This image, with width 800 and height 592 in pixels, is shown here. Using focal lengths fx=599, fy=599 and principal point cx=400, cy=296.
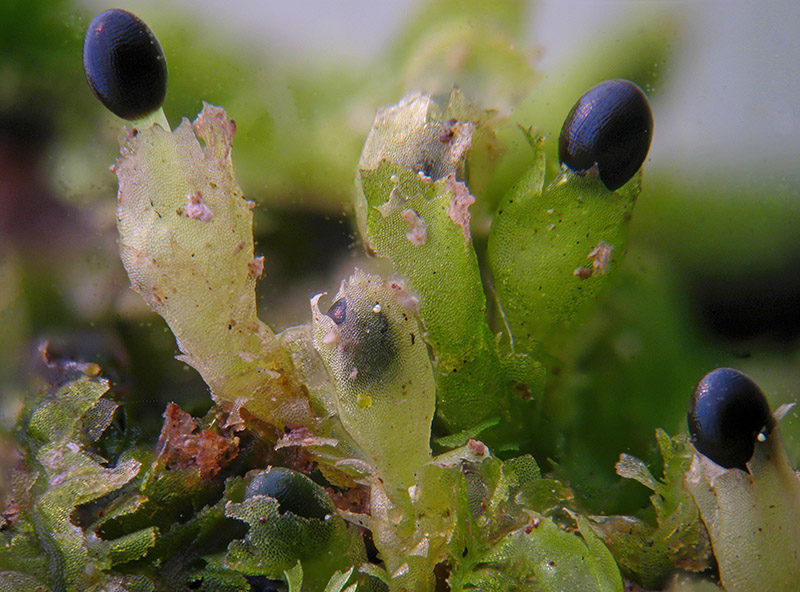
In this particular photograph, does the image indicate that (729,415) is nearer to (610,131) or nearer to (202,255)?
(610,131)

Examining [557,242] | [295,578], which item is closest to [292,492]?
[295,578]

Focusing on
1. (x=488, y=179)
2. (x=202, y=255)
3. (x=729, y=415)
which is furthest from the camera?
(x=488, y=179)

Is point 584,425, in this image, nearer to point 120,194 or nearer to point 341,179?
point 341,179

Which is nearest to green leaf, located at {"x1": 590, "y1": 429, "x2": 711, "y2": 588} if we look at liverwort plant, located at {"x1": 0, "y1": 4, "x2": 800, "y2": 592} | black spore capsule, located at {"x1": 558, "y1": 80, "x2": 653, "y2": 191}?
liverwort plant, located at {"x1": 0, "y1": 4, "x2": 800, "y2": 592}

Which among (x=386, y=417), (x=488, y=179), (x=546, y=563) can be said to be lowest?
(x=546, y=563)

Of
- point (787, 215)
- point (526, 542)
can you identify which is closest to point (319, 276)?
point (526, 542)

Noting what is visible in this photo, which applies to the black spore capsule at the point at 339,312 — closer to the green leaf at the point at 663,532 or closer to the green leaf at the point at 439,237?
the green leaf at the point at 439,237
